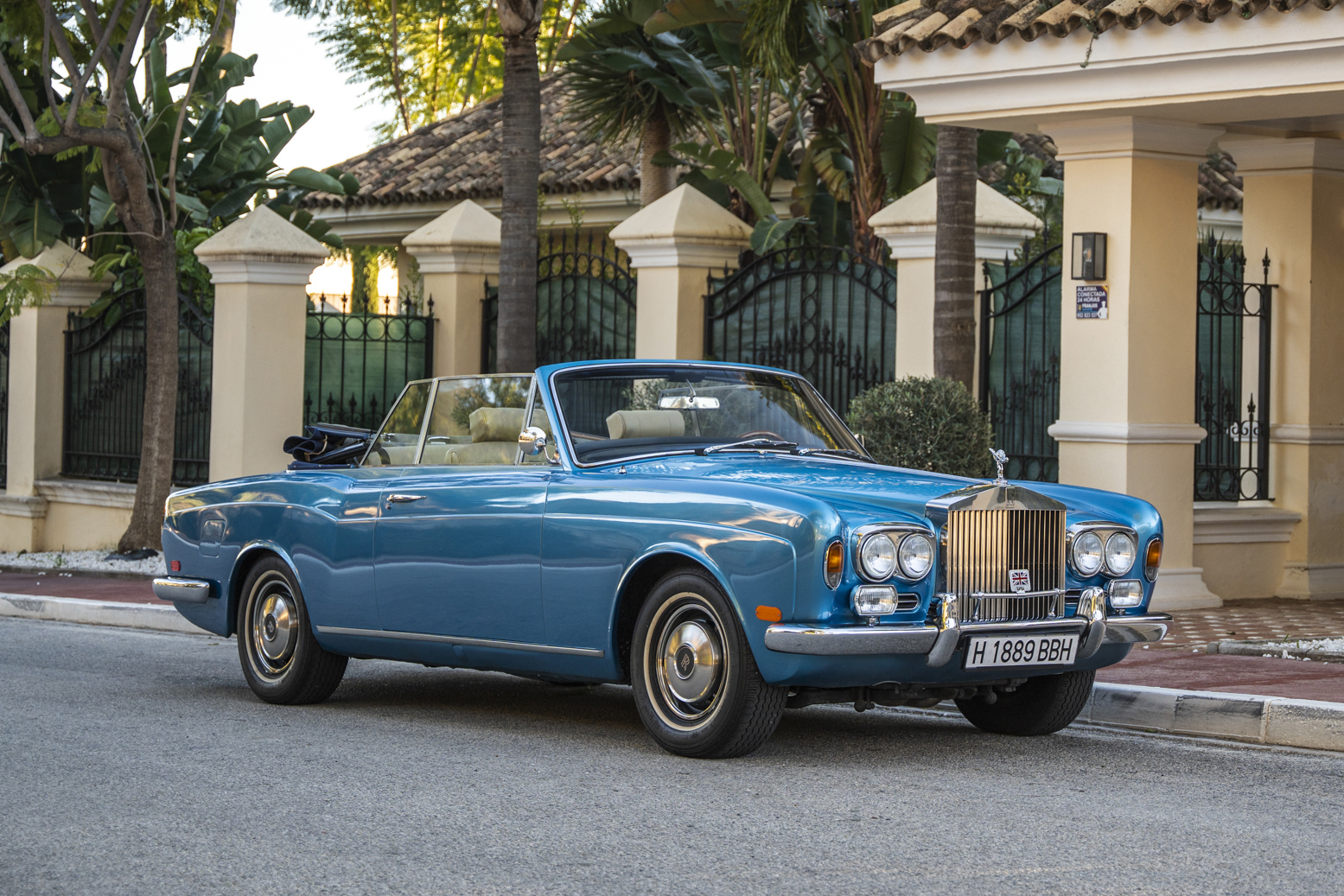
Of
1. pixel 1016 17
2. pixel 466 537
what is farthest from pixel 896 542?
pixel 1016 17

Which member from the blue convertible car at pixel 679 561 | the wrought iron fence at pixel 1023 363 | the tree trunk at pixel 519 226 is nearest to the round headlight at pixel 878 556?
the blue convertible car at pixel 679 561

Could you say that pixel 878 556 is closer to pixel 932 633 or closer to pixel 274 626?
pixel 932 633

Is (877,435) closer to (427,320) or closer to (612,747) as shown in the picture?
(612,747)

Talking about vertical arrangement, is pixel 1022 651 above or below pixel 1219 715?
above

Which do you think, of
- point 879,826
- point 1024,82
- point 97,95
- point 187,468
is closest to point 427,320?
point 187,468

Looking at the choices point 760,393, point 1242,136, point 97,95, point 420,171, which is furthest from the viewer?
point 420,171

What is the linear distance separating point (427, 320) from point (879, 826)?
12244 millimetres

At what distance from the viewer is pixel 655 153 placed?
2048cm

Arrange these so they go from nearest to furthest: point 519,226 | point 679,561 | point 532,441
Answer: point 679,561 → point 532,441 → point 519,226

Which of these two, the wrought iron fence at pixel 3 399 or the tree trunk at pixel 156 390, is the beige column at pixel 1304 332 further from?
the wrought iron fence at pixel 3 399

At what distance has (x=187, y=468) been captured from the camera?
1681 centimetres

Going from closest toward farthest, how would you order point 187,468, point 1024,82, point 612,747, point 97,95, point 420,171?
point 612,747, point 1024,82, point 187,468, point 97,95, point 420,171

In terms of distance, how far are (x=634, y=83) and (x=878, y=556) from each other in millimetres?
14638

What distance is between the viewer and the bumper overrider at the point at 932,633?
605 centimetres
